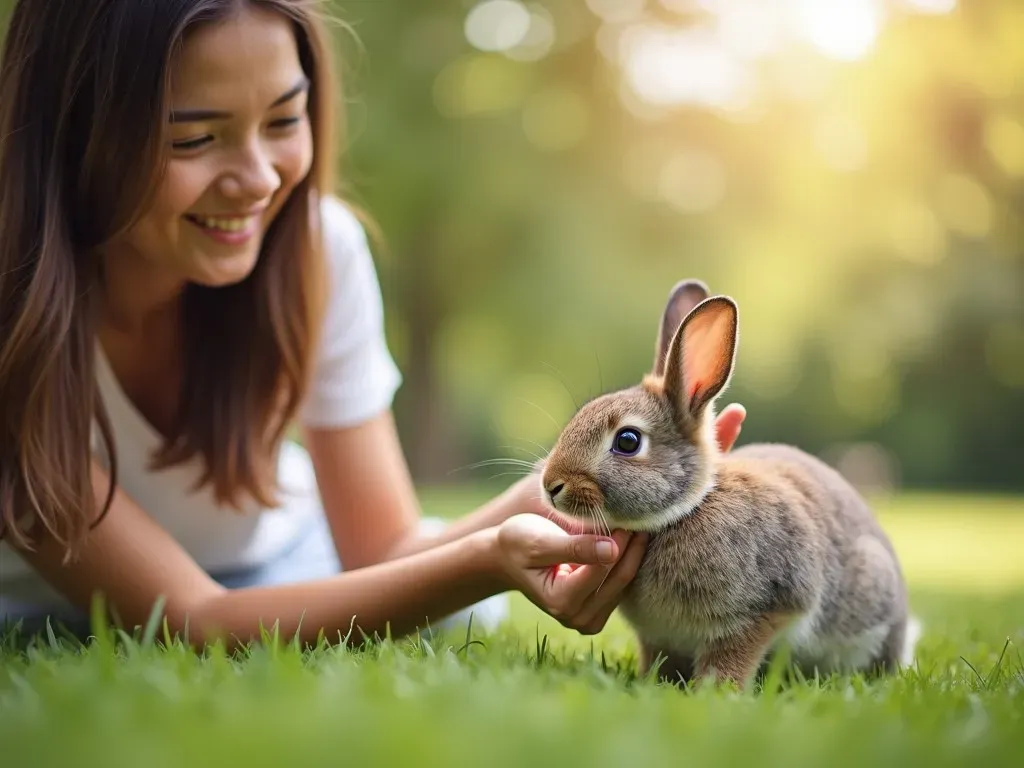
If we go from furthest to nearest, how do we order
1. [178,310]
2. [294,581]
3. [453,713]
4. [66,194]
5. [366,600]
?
[178,310] < [294,581] < [66,194] < [366,600] < [453,713]

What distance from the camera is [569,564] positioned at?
225cm

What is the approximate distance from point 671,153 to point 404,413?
4.44 metres

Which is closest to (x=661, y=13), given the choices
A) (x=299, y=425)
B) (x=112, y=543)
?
(x=299, y=425)

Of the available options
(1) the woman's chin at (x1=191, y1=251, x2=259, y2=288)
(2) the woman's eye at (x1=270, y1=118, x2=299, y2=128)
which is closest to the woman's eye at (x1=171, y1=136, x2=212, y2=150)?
(2) the woman's eye at (x1=270, y1=118, x2=299, y2=128)

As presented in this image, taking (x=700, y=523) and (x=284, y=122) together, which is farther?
(x=284, y=122)

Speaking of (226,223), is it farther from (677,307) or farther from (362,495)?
(677,307)

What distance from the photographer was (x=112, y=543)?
256cm

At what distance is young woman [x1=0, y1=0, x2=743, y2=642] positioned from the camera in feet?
7.89

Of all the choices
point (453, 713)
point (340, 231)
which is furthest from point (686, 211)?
point (453, 713)

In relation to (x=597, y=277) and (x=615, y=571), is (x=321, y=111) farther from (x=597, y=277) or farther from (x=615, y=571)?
(x=597, y=277)

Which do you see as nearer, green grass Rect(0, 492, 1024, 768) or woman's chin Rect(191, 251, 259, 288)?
green grass Rect(0, 492, 1024, 768)

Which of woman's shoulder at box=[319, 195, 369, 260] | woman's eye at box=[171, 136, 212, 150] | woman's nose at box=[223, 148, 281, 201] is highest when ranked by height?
woman's eye at box=[171, 136, 212, 150]

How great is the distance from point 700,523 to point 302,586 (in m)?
0.91

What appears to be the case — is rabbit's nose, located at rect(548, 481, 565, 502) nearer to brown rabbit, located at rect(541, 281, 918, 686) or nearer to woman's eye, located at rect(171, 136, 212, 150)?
brown rabbit, located at rect(541, 281, 918, 686)
